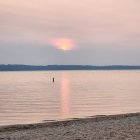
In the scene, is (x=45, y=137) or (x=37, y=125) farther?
(x=37, y=125)

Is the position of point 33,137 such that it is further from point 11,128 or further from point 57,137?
point 11,128

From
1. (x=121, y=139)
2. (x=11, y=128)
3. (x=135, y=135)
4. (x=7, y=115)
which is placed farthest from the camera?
(x=7, y=115)

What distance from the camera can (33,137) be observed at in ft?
63.9

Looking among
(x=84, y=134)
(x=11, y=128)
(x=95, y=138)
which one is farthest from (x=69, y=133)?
(x=11, y=128)

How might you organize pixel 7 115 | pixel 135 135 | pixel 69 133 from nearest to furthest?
1. pixel 135 135
2. pixel 69 133
3. pixel 7 115

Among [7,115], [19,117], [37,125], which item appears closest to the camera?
[37,125]

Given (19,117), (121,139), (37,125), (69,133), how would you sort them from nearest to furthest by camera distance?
(121,139), (69,133), (37,125), (19,117)

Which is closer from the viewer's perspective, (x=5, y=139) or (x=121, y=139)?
(x=121, y=139)

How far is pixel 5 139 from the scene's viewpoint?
1923 centimetres

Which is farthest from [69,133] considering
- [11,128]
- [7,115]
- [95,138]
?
[7,115]

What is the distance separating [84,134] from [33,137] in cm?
281

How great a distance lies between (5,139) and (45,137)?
2.16 metres

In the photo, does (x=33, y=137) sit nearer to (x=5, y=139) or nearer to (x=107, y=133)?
(x=5, y=139)

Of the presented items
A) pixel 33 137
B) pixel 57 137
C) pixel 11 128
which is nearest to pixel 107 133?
pixel 57 137
